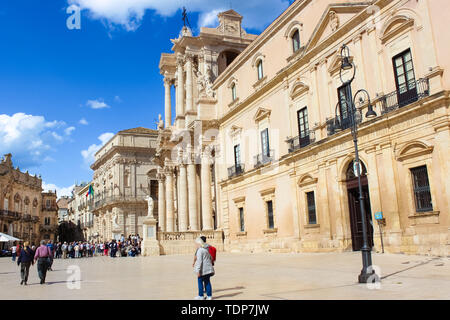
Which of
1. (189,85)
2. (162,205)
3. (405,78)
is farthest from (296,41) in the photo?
(162,205)

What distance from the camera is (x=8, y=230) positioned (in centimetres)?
5841

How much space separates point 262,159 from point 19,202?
5112 centimetres

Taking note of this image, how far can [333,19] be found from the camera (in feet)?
60.6

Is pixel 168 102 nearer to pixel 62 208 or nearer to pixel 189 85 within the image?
pixel 189 85

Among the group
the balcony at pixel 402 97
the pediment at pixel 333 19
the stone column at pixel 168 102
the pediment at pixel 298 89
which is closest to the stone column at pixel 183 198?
the stone column at pixel 168 102

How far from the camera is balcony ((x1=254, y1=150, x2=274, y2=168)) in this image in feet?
77.1

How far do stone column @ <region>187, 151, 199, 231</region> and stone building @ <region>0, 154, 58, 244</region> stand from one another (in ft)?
120

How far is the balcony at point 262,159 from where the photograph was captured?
77.1 feet

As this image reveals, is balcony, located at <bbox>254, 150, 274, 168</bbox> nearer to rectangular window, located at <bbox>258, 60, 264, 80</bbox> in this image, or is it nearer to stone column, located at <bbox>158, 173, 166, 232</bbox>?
rectangular window, located at <bbox>258, 60, 264, 80</bbox>

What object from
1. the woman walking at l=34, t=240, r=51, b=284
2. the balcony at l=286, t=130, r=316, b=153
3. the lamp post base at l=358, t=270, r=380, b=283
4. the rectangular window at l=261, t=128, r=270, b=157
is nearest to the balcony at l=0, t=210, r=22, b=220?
the rectangular window at l=261, t=128, r=270, b=157

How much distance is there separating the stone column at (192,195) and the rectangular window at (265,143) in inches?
348

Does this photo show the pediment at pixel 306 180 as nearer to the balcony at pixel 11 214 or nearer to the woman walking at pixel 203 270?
the woman walking at pixel 203 270
